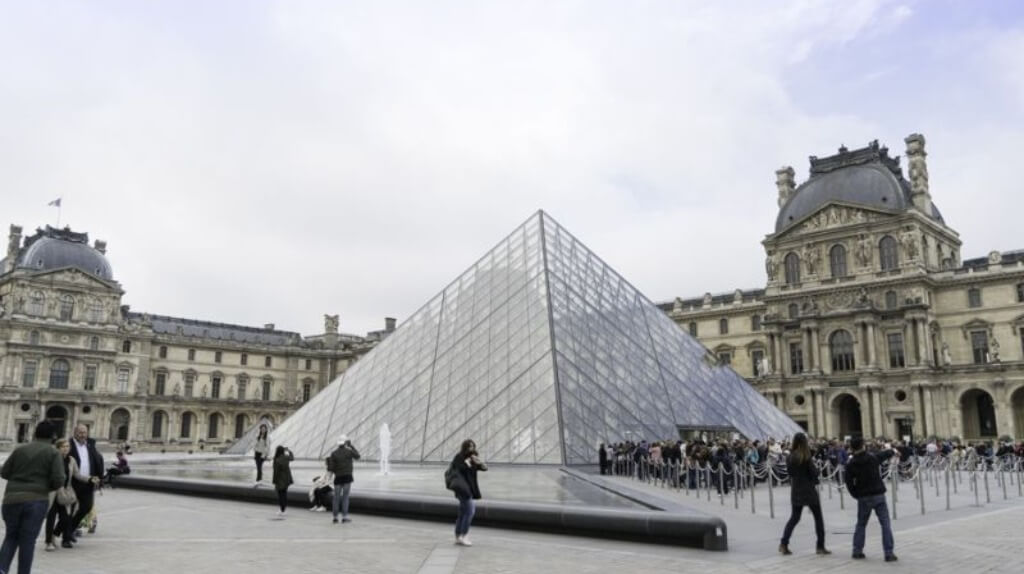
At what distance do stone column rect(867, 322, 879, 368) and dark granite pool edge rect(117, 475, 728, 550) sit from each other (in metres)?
44.4

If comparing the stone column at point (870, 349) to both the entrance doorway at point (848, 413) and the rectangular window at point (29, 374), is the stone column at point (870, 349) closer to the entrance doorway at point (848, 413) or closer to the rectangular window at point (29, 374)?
the entrance doorway at point (848, 413)

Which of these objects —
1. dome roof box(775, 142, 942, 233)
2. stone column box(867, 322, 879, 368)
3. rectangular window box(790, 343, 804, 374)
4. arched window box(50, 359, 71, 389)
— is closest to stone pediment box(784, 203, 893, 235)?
dome roof box(775, 142, 942, 233)

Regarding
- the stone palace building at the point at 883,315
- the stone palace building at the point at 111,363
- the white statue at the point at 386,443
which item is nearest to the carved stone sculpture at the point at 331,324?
the stone palace building at the point at 111,363

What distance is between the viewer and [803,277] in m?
52.9

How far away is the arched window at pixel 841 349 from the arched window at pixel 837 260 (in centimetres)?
409

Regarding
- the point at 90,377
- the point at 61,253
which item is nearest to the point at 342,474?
the point at 90,377

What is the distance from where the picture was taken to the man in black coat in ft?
26.6

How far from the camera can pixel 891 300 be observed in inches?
1940

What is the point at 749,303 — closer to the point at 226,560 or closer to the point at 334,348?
the point at 334,348

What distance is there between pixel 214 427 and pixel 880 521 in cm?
7124

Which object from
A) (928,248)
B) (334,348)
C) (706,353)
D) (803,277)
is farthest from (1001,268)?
(334,348)

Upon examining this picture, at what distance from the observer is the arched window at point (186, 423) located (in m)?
68.4

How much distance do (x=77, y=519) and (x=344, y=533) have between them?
2774 mm

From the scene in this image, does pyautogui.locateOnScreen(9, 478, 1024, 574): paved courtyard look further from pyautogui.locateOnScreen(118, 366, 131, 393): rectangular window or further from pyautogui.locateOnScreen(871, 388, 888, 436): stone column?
pyautogui.locateOnScreen(118, 366, 131, 393): rectangular window
